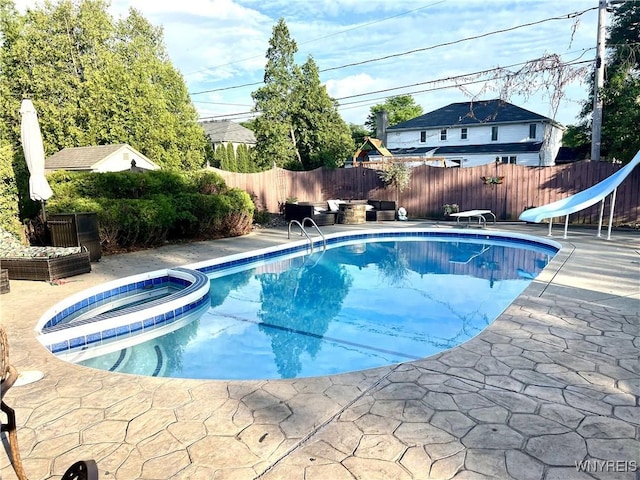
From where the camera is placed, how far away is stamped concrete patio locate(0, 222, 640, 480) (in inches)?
83.5

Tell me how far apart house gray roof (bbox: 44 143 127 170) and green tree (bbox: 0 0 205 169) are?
295 centimetres

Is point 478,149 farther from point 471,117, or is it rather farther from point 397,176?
point 397,176

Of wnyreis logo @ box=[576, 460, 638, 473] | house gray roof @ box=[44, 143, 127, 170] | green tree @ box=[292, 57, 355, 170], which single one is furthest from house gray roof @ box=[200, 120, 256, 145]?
wnyreis logo @ box=[576, 460, 638, 473]

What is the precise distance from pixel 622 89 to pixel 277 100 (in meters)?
16.0

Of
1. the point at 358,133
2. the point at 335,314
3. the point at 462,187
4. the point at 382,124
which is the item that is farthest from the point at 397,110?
the point at 335,314

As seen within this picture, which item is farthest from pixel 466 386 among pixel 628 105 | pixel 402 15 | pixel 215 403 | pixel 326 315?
pixel 402 15

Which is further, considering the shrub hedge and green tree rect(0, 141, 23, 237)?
the shrub hedge

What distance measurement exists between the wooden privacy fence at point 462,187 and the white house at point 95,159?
7.10 m

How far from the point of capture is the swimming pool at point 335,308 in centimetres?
437

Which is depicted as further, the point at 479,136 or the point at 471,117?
the point at 479,136

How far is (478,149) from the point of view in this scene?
28.6m

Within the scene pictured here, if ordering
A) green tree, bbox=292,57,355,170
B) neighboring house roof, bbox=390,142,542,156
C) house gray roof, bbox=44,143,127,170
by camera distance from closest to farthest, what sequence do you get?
house gray roof, bbox=44,143,127,170
green tree, bbox=292,57,355,170
neighboring house roof, bbox=390,142,542,156

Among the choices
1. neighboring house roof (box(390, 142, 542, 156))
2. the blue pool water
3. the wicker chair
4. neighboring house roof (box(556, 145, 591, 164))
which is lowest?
the blue pool water

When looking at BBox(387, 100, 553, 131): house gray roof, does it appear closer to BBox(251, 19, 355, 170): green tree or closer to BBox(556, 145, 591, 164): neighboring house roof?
BBox(556, 145, 591, 164): neighboring house roof
